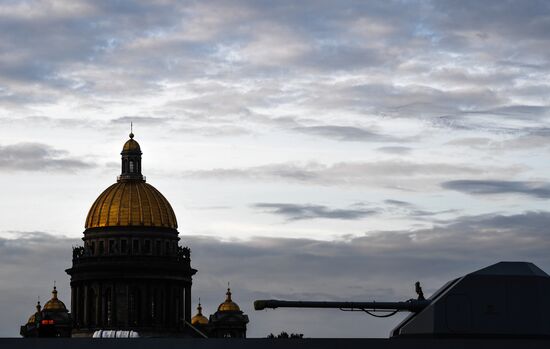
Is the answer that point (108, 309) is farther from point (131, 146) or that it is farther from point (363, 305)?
point (363, 305)

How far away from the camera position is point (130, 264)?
19088cm

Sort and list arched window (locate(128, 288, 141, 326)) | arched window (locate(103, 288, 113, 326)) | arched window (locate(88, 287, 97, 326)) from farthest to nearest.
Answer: arched window (locate(88, 287, 97, 326))
arched window (locate(103, 288, 113, 326))
arched window (locate(128, 288, 141, 326))

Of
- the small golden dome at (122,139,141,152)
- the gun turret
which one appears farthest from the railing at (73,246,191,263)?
the gun turret

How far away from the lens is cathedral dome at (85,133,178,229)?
189375 millimetres

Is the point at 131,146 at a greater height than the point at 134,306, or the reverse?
the point at 131,146

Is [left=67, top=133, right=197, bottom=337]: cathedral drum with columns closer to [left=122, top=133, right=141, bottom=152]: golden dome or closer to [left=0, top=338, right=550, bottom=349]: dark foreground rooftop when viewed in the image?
[left=122, top=133, right=141, bottom=152]: golden dome

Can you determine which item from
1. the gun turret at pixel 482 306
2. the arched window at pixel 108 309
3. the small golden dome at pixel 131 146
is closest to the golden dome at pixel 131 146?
the small golden dome at pixel 131 146

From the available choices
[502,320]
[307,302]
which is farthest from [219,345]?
[502,320]

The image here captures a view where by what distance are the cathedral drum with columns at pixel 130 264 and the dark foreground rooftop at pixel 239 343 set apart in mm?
111359

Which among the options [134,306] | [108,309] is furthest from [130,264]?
[108,309]

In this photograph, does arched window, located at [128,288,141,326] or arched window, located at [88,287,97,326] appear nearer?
arched window, located at [128,288,141,326]

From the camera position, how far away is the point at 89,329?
620 feet

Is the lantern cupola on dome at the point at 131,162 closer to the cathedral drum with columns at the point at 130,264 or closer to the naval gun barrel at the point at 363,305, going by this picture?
the cathedral drum with columns at the point at 130,264

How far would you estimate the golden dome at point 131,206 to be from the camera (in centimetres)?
18938
